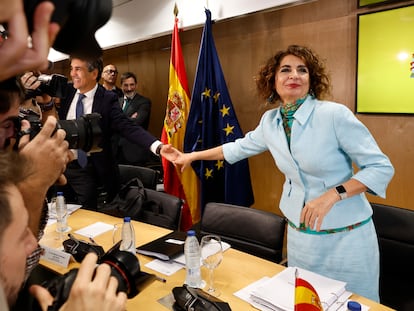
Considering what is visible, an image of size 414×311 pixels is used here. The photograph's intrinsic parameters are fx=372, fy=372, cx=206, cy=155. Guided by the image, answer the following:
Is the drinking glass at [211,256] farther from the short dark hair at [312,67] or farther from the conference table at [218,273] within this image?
the short dark hair at [312,67]

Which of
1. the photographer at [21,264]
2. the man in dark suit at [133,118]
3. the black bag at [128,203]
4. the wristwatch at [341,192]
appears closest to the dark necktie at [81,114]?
the black bag at [128,203]

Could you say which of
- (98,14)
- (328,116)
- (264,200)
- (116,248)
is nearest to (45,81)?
(116,248)

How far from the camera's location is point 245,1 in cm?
313

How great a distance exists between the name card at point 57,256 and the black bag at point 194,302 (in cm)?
62

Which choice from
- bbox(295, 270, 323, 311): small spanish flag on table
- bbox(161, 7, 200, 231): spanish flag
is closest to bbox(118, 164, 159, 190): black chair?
bbox(161, 7, 200, 231): spanish flag

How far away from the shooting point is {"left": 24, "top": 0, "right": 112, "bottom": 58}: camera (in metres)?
0.54

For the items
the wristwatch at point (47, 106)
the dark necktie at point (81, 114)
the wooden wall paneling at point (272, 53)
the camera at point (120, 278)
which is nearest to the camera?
the camera at point (120, 278)

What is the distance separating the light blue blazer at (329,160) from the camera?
1.67 m

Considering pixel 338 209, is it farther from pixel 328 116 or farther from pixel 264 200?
pixel 264 200

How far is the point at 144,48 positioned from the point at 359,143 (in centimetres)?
410

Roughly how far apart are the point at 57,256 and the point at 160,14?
2947 millimetres

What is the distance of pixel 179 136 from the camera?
354 cm

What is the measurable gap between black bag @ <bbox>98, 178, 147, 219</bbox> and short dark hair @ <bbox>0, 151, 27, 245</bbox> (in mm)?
1626

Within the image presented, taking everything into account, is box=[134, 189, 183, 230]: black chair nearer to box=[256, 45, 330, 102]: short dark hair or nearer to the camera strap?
box=[256, 45, 330, 102]: short dark hair
